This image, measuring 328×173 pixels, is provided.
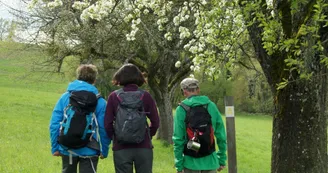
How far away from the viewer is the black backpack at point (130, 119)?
4.76 m

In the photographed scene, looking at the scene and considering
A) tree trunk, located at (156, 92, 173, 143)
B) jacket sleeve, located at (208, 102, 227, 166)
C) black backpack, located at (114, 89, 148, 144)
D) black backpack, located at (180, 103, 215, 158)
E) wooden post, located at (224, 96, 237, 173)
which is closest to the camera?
black backpack, located at (114, 89, 148, 144)

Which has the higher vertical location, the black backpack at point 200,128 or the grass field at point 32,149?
the black backpack at point 200,128

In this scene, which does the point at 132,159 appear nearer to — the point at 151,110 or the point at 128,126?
the point at 128,126

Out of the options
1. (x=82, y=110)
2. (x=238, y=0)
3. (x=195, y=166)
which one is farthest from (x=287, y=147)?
(x=82, y=110)

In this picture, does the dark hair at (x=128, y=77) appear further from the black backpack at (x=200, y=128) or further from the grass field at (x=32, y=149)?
the grass field at (x=32, y=149)

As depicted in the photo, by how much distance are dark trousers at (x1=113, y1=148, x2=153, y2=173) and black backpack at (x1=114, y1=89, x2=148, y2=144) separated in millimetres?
152

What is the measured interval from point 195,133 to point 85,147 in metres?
1.38

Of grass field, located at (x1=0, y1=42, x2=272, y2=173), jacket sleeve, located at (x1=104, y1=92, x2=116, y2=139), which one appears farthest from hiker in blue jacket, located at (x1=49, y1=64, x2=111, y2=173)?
grass field, located at (x1=0, y1=42, x2=272, y2=173)

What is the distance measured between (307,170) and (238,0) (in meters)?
2.67

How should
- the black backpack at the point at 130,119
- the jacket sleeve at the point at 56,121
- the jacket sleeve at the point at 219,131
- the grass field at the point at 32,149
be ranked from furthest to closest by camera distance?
the grass field at the point at 32,149, the jacket sleeve at the point at 219,131, the jacket sleeve at the point at 56,121, the black backpack at the point at 130,119

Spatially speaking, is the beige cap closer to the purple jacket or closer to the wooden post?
the purple jacket

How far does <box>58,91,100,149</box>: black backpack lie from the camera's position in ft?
15.6

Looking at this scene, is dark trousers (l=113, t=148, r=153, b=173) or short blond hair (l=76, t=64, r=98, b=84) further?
short blond hair (l=76, t=64, r=98, b=84)

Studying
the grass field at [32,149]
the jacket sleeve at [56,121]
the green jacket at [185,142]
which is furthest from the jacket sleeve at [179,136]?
the grass field at [32,149]
